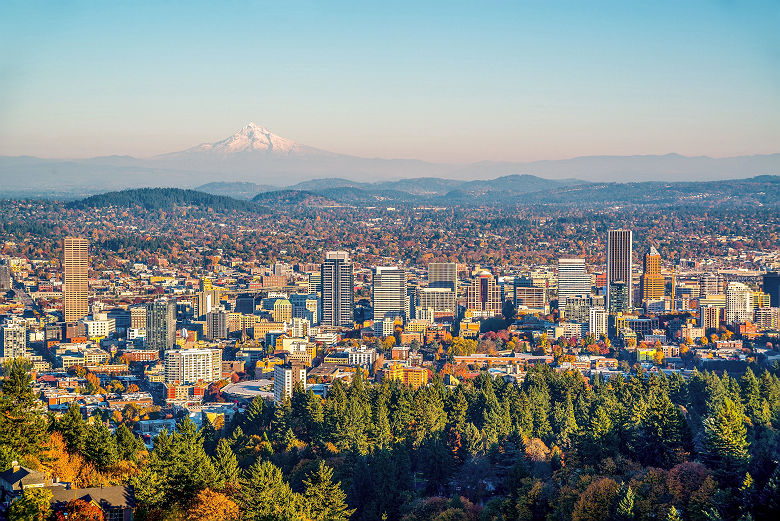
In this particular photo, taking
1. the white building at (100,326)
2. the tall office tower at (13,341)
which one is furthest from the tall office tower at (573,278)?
the tall office tower at (13,341)

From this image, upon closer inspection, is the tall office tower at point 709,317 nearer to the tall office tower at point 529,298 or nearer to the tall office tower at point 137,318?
the tall office tower at point 529,298

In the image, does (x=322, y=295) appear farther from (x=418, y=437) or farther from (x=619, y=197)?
(x=619, y=197)

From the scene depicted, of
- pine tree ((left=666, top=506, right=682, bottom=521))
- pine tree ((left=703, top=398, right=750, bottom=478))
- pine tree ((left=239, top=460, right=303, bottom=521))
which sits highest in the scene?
pine tree ((left=703, top=398, right=750, bottom=478))

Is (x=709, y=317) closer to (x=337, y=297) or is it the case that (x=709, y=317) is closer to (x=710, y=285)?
(x=710, y=285)

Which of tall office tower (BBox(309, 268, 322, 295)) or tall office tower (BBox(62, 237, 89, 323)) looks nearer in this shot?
tall office tower (BBox(62, 237, 89, 323))

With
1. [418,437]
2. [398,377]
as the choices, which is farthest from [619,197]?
[418,437]

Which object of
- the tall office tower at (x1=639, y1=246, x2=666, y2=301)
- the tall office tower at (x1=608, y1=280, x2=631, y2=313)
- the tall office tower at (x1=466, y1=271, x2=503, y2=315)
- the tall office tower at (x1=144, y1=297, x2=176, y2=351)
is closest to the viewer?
the tall office tower at (x1=144, y1=297, x2=176, y2=351)

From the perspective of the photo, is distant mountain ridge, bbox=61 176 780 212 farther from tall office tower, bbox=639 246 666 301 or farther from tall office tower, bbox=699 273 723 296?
tall office tower, bbox=639 246 666 301

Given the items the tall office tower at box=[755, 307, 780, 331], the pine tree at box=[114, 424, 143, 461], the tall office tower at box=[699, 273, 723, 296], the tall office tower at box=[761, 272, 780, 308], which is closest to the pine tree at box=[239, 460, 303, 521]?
the pine tree at box=[114, 424, 143, 461]
